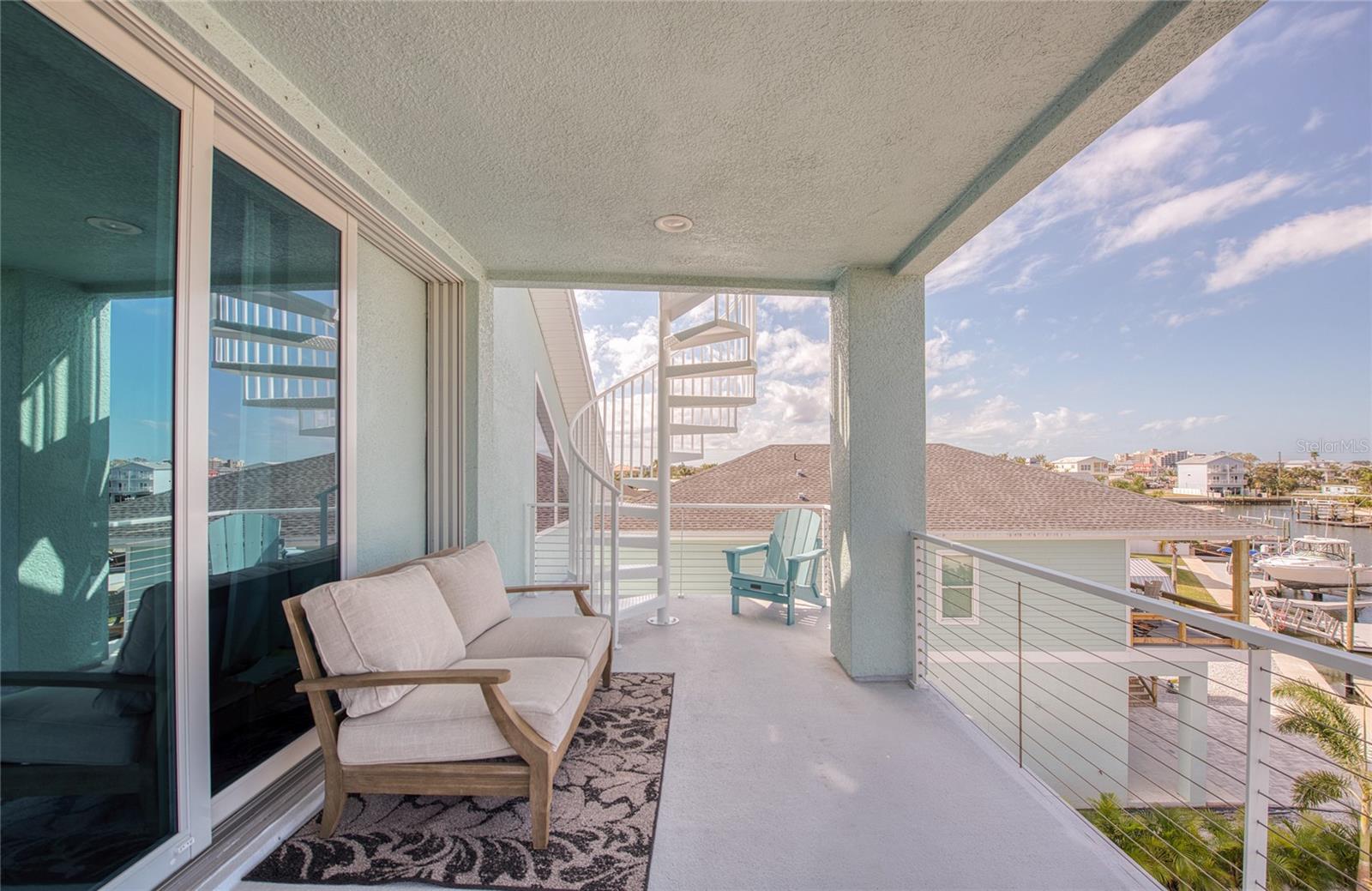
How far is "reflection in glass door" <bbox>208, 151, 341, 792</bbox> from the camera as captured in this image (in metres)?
1.69

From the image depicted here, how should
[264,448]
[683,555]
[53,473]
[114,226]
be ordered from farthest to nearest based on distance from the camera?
1. [683,555]
2. [264,448]
3. [114,226]
4. [53,473]

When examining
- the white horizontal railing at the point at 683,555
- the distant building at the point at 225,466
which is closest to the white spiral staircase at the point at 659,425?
the white horizontal railing at the point at 683,555

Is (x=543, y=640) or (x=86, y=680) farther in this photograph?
(x=543, y=640)

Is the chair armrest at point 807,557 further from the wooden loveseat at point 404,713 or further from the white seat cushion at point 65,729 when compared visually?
the white seat cushion at point 65,729

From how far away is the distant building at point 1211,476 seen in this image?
5145 mm

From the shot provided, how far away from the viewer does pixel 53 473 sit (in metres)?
1.23

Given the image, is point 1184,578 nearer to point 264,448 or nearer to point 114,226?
point 264,448

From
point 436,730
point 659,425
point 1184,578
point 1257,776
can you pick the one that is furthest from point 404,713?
point 1184,578

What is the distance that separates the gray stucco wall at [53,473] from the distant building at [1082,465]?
29.5ft

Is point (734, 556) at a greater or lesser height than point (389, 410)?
lesser

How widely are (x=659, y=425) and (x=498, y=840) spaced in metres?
2.84

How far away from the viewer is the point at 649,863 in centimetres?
166

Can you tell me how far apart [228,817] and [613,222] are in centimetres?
265

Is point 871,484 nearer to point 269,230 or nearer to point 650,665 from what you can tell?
point 650,665
